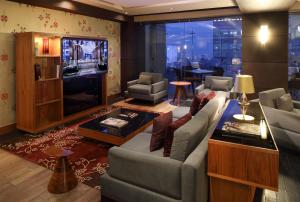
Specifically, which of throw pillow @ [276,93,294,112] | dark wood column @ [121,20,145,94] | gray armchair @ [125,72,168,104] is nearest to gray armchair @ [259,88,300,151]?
throw pillow @ [276,93,294,112]

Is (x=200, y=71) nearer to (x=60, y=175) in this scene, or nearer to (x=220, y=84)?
(x=220, y=84)

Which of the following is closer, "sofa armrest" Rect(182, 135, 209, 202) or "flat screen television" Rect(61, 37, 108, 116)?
"sofa armrest" Rect(182, 135, 209, 202)

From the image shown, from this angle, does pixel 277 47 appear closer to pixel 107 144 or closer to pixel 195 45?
pixel 195 45

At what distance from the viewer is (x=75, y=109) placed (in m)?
5.25

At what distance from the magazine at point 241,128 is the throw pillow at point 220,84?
12.9 feet

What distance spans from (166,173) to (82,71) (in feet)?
13.0

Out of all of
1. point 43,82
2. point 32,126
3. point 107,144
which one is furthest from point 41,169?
point 43,82

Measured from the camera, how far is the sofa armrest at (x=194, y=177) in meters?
1.79

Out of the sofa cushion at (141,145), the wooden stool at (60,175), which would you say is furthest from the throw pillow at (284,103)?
the wooden stool at (60,175)

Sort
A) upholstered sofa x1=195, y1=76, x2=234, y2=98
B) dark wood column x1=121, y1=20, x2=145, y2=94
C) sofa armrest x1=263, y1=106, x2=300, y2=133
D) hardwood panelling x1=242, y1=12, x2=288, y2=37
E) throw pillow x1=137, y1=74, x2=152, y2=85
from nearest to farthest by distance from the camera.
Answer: sofa armrest x1=263, y1=106, x2=300, y2=133 < hardwood panelling x1=242, y1=12, x2=288, y2=37 < upholstered sofa x1=195, y1=76, x2=234, y2=98 < throw pillow x1=137, y1=74, x2=152, y2=85 < dark wood column x1=121, y1=20, x2=145, y2=94

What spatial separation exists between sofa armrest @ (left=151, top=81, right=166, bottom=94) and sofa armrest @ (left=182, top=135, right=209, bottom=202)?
447cm

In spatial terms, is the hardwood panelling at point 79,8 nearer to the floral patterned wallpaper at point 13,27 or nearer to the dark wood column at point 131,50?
the floral patterned wallpaper at point 13,27

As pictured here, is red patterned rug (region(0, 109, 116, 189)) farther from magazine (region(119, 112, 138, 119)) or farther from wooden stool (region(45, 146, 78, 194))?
magazine (region(119, 112, 138, 119))

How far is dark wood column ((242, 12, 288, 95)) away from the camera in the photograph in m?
5.74
